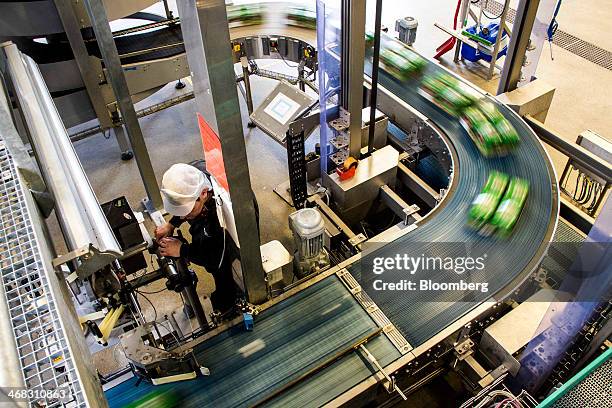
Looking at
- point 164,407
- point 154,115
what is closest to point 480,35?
point 154,115

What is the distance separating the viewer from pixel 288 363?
2783mm

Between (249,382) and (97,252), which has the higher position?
(97,252)

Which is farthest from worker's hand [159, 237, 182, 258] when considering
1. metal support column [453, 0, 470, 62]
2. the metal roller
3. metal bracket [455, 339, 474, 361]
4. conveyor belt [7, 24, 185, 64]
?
metal support column [453, 0, 470, 62]

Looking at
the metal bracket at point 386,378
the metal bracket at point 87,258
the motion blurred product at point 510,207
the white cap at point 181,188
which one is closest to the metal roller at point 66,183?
the metal bracket at point 87,258

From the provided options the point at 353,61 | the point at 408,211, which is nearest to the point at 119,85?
the point at 353,61

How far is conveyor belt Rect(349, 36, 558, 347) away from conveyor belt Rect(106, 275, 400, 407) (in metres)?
0.22

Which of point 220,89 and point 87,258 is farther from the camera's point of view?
point 220,89

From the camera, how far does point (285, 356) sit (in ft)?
9.23

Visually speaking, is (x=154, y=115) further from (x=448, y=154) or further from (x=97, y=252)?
(x=97, y=252)

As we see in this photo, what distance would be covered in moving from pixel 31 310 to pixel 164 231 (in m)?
1.63

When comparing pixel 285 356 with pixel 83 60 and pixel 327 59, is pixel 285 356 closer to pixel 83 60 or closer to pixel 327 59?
pixel 327 59

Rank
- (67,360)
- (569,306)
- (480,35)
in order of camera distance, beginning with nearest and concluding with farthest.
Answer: (67,360)
(569,306)
(480,35)

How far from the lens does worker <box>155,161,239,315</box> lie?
282 centimetres

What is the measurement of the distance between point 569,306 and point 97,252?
6.89ft
